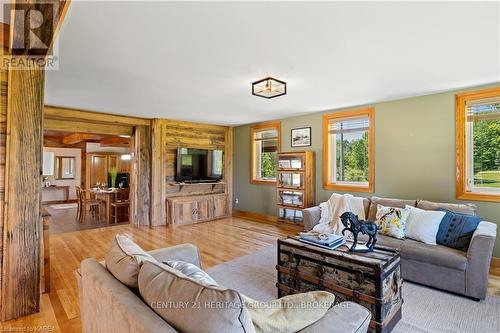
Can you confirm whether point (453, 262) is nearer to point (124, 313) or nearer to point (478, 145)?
point (478, 145)

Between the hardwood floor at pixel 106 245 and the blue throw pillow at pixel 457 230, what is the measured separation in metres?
2.40

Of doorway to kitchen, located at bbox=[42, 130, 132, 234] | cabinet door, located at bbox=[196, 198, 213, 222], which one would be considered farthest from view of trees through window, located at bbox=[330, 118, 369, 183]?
doorway to kitchen, located at bbox=[42, 130, 132, 234]

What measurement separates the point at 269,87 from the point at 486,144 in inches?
117

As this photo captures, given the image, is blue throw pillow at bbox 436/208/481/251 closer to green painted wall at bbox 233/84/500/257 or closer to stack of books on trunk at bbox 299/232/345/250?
green painted wall at bbox 233/84/500/257

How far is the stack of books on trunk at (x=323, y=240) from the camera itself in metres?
2.36

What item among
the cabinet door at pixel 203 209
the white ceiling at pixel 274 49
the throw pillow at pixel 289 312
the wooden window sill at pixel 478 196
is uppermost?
the white ceiling at pixel 274 49

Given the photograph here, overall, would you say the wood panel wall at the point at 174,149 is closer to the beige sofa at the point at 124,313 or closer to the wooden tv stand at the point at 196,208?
the wooden tv stand at the point at 196,208

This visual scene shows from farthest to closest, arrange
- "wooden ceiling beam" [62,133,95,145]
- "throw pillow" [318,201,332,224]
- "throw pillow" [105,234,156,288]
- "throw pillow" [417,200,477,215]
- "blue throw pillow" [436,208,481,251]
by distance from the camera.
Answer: "wooden ceiling beam" [62,133,95,145], "throw pillow" [318,201,332,224], "throw pillow" [417,200,477,215], "blue throw pillow" [436,208,481,251], "throw pillow" [105,234,156,288]

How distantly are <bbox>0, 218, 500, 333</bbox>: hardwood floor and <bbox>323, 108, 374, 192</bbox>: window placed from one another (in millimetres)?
1332

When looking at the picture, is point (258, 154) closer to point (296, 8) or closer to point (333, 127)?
point (333, 127)

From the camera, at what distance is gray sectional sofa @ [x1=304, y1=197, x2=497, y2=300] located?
2.47 metres

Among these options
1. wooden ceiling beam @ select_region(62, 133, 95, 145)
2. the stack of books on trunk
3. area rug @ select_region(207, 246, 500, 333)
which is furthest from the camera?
wooden ceiling beam @ select_region(62, 133, 95, 145)

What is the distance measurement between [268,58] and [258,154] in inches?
158

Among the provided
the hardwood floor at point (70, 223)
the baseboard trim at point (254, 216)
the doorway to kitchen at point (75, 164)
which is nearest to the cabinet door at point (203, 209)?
the baseboard trim at point (254, 216)
